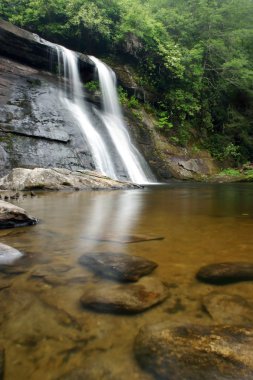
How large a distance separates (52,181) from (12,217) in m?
5.39

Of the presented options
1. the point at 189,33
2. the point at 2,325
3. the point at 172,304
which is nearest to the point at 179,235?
the point at 172,304

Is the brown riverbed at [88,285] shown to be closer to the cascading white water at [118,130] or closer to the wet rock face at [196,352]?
the wet rock face at [196,352]

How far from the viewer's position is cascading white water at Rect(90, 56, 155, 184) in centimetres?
1290

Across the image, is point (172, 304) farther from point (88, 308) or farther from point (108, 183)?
point (108, 183)

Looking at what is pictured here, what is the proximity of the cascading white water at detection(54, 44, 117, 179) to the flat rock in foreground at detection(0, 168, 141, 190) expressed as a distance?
6.99 ft

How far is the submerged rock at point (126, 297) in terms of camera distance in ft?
4.97

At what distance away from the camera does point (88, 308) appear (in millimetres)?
1538

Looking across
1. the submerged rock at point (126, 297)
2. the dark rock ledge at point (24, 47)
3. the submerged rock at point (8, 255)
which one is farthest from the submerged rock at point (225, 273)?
the dark rock ledge at point (24, 47)

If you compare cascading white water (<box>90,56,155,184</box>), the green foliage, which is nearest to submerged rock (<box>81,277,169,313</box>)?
cascading white water (<box>90,56,155,184</box>)

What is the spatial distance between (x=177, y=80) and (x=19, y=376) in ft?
60.1

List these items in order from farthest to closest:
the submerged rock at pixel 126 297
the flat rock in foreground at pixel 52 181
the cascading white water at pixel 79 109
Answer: the cascading white water at pixel 79 109
the flat rock in foreground at pixel 52 181
the submerged rock at pixel 126 297

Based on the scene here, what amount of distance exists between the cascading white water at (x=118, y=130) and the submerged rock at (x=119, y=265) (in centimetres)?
1007

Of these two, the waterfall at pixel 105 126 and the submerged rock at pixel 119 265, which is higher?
the waterfall at pixel 105 126

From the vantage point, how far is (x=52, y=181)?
29.0 feet
